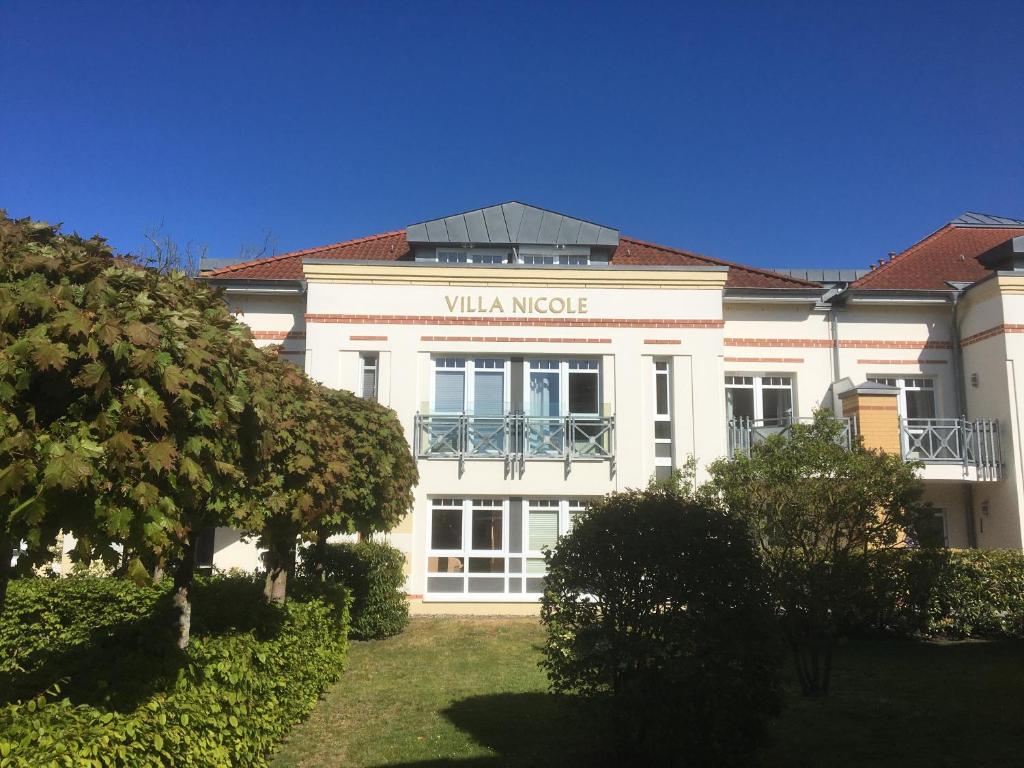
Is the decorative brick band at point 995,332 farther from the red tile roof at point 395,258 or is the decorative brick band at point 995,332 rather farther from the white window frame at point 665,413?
the white window frame at point 665,413

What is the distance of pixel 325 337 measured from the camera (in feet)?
56.0

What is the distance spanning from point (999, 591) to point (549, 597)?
10.0 m

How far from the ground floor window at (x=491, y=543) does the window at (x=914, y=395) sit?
8.57 m

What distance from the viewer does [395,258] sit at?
1969 cm

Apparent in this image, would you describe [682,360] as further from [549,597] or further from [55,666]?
[55,666]

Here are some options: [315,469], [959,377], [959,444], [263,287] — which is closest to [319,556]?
[315,469]

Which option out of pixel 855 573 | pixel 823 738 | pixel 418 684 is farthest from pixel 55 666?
pixel 855 573

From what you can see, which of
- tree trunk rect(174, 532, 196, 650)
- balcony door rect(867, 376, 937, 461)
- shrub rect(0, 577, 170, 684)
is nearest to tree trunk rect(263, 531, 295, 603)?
Answer: shrub rect(0, 577, 170, 684)

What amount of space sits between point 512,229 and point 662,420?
6.21m

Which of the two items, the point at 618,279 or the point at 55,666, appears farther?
the point at 618,279

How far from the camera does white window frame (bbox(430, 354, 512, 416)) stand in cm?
1714

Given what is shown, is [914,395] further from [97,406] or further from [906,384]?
[97,406]

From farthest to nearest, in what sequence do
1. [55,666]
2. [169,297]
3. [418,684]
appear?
1. [418,684]
2. [55,666]
3. [169,297]

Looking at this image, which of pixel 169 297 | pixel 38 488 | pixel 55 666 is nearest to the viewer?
pixel 38 488
